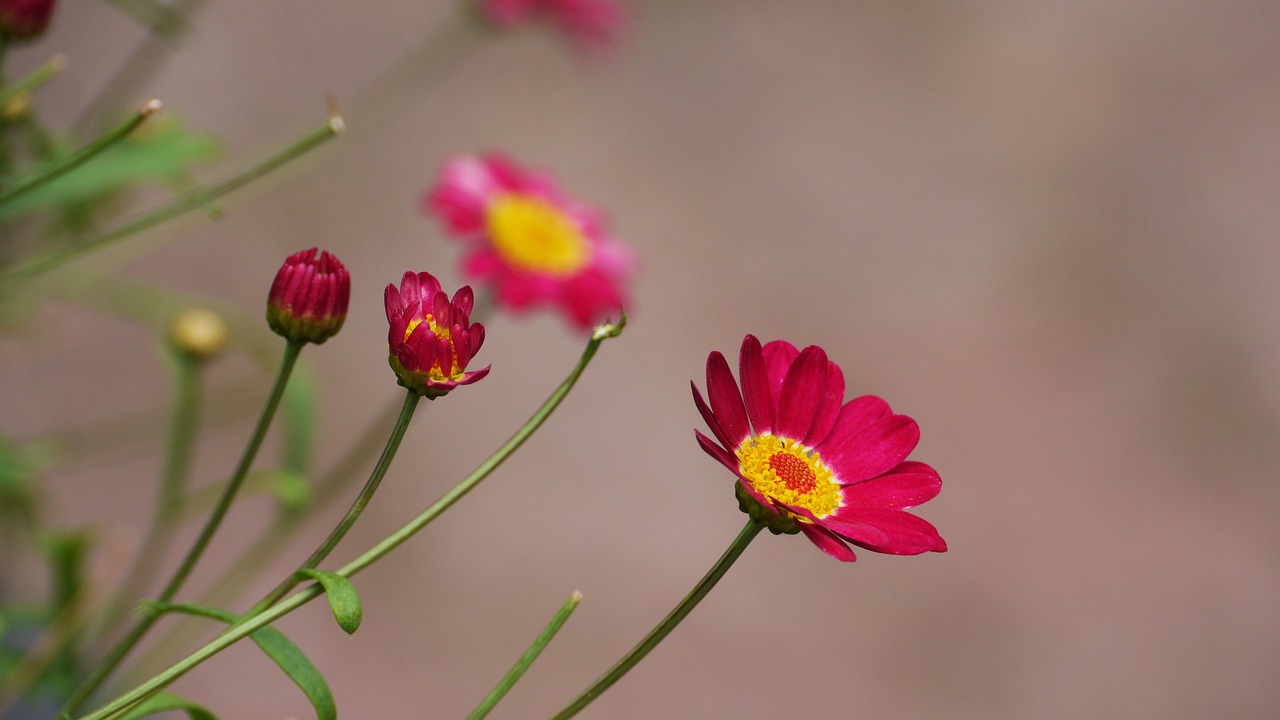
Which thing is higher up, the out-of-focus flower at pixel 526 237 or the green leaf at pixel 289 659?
the out-of-focus flower at pixel 526 237

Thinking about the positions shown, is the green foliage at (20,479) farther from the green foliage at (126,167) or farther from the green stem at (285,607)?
the green stem at (285,607)

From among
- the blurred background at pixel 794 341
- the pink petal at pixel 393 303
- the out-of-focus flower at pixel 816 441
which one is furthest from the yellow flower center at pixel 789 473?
the blurred background at pixel 794 341

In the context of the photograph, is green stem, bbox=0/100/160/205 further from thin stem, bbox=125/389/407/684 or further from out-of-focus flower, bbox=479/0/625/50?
out-of-focus flower, bbox=479/0/625/50

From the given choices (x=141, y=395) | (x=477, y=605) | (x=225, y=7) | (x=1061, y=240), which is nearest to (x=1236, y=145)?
(x=1061, y=240)

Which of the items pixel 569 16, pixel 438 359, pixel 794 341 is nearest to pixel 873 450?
Result: pixel 438 359

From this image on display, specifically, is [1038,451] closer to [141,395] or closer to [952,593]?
[952,593]

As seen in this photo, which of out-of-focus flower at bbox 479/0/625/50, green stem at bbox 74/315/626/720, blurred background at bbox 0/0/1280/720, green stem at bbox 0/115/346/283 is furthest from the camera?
blurred background at bbox 0/0/1280/720

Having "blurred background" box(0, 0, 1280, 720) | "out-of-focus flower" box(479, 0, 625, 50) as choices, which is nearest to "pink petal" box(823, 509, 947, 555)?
"out-of-focus flower" box(479, 0, 625, 50)
